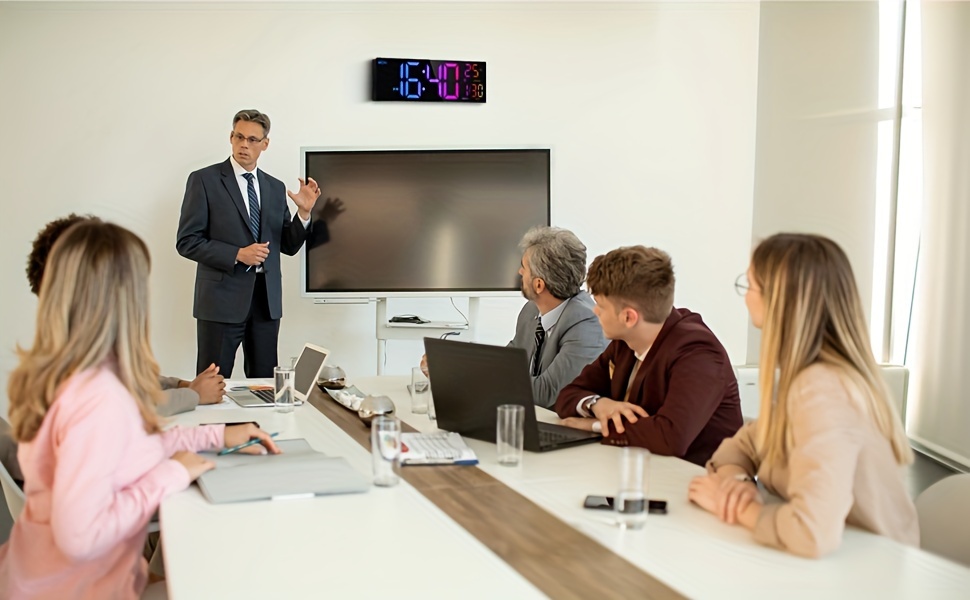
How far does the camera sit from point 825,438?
167 centimetres

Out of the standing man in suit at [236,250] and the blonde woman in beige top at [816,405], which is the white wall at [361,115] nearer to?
the standing man in suit at [236,250]

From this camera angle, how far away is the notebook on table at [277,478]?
1.93 meters

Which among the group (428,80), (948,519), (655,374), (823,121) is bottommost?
(948,519)

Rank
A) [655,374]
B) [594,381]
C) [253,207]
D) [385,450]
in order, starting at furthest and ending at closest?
1. [253,207]
2. [594,381]
3. [655,374]
4. [385,450]

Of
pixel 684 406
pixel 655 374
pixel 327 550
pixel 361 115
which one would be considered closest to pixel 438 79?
pixel 361 115

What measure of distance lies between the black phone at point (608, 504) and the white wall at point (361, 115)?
12.1 feet

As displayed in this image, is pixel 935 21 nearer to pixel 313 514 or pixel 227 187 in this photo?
pixel 227 187

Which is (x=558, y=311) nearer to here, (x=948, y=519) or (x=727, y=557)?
(x=948, y=519)

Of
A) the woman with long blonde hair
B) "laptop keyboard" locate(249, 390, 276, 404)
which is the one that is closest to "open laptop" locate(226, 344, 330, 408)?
"laptop keyboard" locate(249, 390, 276, 404)

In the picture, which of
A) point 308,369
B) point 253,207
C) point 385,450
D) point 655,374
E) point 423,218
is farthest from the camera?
point 423,218

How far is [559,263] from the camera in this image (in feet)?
10.8

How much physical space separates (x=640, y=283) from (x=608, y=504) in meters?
0.84

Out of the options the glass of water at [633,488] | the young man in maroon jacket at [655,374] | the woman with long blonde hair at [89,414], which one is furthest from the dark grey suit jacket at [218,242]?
the glass of water at [633,488]

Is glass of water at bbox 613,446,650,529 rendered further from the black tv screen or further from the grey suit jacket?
the black tv screen
